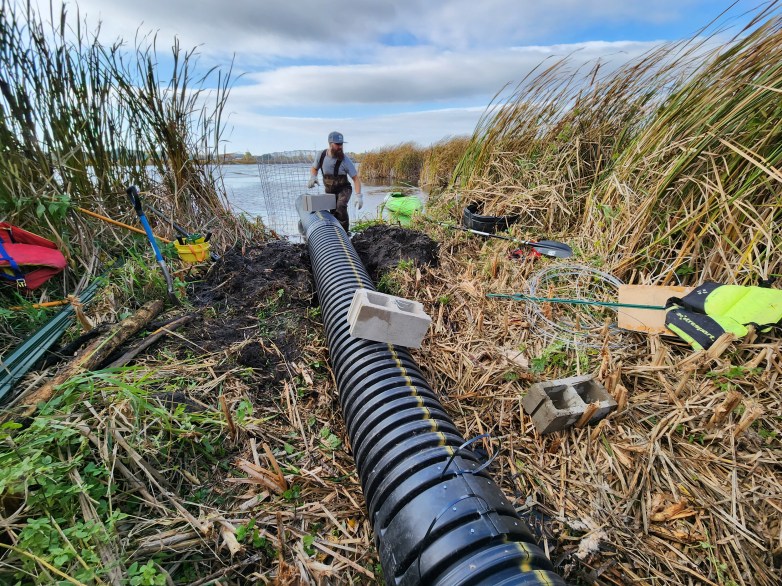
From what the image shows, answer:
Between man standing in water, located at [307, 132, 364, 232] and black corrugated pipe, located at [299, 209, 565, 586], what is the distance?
413 centimetres

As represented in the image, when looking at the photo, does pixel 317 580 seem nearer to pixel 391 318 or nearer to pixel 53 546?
pixel 53 546

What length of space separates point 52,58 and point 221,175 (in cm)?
192

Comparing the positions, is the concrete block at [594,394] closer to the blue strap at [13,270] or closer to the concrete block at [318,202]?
the concrete block at [318,202]

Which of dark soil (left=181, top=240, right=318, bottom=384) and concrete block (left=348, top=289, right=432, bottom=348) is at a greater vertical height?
concrete block (left=348, top=289, right=432, bottom=348)

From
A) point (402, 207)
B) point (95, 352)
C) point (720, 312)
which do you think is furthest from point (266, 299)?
point (402, 207)

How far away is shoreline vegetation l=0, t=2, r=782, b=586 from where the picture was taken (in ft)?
4.69

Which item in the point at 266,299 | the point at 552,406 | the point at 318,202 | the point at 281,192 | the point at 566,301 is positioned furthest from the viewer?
the point at 281,192

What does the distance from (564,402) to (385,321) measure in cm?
117

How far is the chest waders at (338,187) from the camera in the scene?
561 cm

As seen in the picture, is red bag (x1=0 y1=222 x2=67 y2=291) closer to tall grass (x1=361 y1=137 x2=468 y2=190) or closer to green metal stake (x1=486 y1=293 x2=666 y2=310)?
green metal stake (x1=486 y1=293 x2=666 y2=310)

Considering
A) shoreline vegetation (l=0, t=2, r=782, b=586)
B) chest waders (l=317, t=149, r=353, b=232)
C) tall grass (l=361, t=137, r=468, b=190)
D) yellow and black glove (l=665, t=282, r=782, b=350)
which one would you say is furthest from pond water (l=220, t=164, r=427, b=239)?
tall grass (l=361, t=137, r=468, b=190)

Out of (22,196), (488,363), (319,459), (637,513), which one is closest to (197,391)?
(319,459)

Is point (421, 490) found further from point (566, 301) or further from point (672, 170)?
point (672, 170)

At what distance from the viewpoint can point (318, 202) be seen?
15.6 ft
